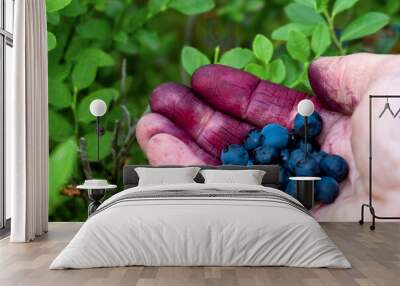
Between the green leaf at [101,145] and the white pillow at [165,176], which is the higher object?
the green leaf at [101,145]

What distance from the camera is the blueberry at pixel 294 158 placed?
260 inches

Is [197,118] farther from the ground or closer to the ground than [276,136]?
farther from the ground

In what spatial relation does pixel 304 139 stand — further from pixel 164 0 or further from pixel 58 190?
pixel 58 190

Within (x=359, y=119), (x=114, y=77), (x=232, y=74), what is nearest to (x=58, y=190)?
(x=114, y=77)

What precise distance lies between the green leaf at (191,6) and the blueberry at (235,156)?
5.00 feet

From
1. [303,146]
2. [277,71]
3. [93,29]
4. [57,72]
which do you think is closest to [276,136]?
[303,146]

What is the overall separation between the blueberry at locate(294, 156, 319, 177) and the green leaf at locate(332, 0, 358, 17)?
1.60 m

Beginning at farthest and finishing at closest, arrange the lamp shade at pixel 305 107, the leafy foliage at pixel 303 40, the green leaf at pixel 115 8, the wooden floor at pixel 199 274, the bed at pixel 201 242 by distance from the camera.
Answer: the green leaf at pixel 115 8 → the leafy foliage at pixel 303 40 → the lamp shade at pixel 305 107 → the bed at pixel 201 242 → the wooden floor at pixel 199 274

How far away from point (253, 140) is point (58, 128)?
2062 millimetres

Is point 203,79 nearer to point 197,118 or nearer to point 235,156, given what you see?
point 197,118

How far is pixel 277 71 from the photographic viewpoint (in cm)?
699

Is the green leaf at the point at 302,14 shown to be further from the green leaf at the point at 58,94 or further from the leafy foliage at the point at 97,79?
the green leaf at the point at 58,94

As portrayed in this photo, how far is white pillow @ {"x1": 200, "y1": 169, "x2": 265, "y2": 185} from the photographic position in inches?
238

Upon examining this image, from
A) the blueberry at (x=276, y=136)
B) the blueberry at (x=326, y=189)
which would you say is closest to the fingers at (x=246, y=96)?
the blueberry at (x=276, y=136)
